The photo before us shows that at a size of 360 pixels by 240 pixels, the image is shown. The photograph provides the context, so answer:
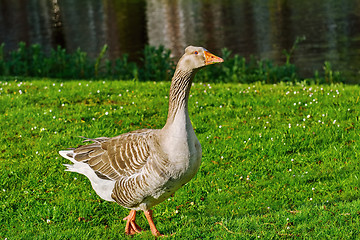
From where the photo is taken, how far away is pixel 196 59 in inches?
204

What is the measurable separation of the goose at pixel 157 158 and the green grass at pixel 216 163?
2.76ft

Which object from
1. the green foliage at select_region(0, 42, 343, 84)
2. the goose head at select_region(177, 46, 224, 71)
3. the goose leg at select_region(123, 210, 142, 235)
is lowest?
the goose leg at select_region(123, 210, 142, 235)

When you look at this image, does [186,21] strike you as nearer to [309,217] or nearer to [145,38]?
[145,38]

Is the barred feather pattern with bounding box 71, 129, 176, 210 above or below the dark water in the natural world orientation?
below

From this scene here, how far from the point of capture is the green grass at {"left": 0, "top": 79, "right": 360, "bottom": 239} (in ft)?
20.6

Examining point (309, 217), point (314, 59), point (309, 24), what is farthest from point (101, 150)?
point (309, 24)

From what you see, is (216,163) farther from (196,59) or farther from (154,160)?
(196,59)

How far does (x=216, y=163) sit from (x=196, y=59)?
11.5ft

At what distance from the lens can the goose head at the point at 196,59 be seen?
16.7ft

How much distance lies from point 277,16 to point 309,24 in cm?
515

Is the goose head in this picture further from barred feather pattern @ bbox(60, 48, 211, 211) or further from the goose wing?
the goose wing

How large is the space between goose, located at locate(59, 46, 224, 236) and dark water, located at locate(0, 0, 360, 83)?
43.0ft

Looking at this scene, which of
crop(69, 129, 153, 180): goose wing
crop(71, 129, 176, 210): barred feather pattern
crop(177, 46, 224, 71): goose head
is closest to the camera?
crop(177, 46, 224, 71): goose head

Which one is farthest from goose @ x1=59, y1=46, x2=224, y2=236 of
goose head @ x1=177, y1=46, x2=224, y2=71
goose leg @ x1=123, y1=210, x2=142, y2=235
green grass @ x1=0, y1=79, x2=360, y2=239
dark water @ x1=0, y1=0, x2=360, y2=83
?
dark water @ x1=0, y1=0, x2=360, y2=83
